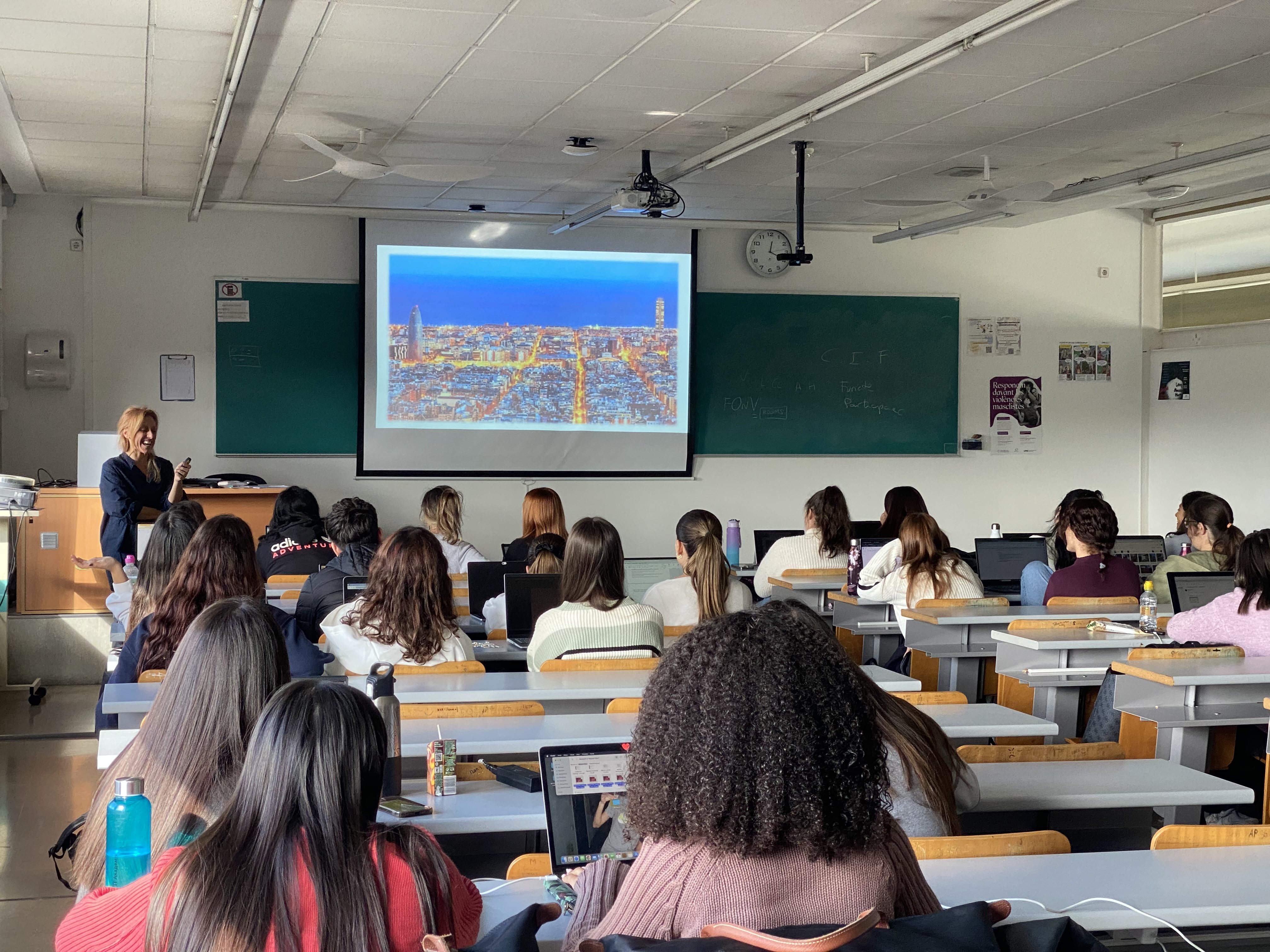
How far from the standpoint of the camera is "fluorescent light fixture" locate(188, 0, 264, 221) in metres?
4.76

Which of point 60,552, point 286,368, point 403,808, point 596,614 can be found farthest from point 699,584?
point 286,368

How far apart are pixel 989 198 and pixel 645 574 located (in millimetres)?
2878

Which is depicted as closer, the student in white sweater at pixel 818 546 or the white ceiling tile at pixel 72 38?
the white ceiling tile at pixel 72 38

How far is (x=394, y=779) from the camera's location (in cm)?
254

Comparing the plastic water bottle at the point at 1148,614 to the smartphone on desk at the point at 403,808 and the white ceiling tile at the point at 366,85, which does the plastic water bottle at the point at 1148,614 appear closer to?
the smartphone on desk at the point at 403,808

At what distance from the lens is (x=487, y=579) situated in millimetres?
5832

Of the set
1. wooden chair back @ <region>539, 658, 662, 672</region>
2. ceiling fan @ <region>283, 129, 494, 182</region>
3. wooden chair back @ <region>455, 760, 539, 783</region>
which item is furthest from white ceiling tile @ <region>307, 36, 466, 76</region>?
wooden chair back @ <region>455, 760, 539, 783</region>

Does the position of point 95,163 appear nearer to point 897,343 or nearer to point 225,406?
point 225,406

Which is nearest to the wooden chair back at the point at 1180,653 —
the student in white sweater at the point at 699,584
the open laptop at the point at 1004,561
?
the student in white sweater at the point at 699,584

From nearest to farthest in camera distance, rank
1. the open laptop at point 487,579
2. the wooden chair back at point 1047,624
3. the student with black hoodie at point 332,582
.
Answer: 1. the wooden chair back at point 1047,624
2. the student with black hoodie at point 332,582
3. the open laptop at point 487,579

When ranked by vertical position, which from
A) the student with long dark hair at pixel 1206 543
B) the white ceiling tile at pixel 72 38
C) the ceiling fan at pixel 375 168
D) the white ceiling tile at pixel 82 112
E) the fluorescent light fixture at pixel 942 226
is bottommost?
the student with long dark hair at pixel 1206 543

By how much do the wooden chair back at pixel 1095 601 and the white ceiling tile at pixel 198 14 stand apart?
4.12 m

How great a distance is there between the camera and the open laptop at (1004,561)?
6988 mm

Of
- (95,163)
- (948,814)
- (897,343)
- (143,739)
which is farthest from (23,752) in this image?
(897,343)
